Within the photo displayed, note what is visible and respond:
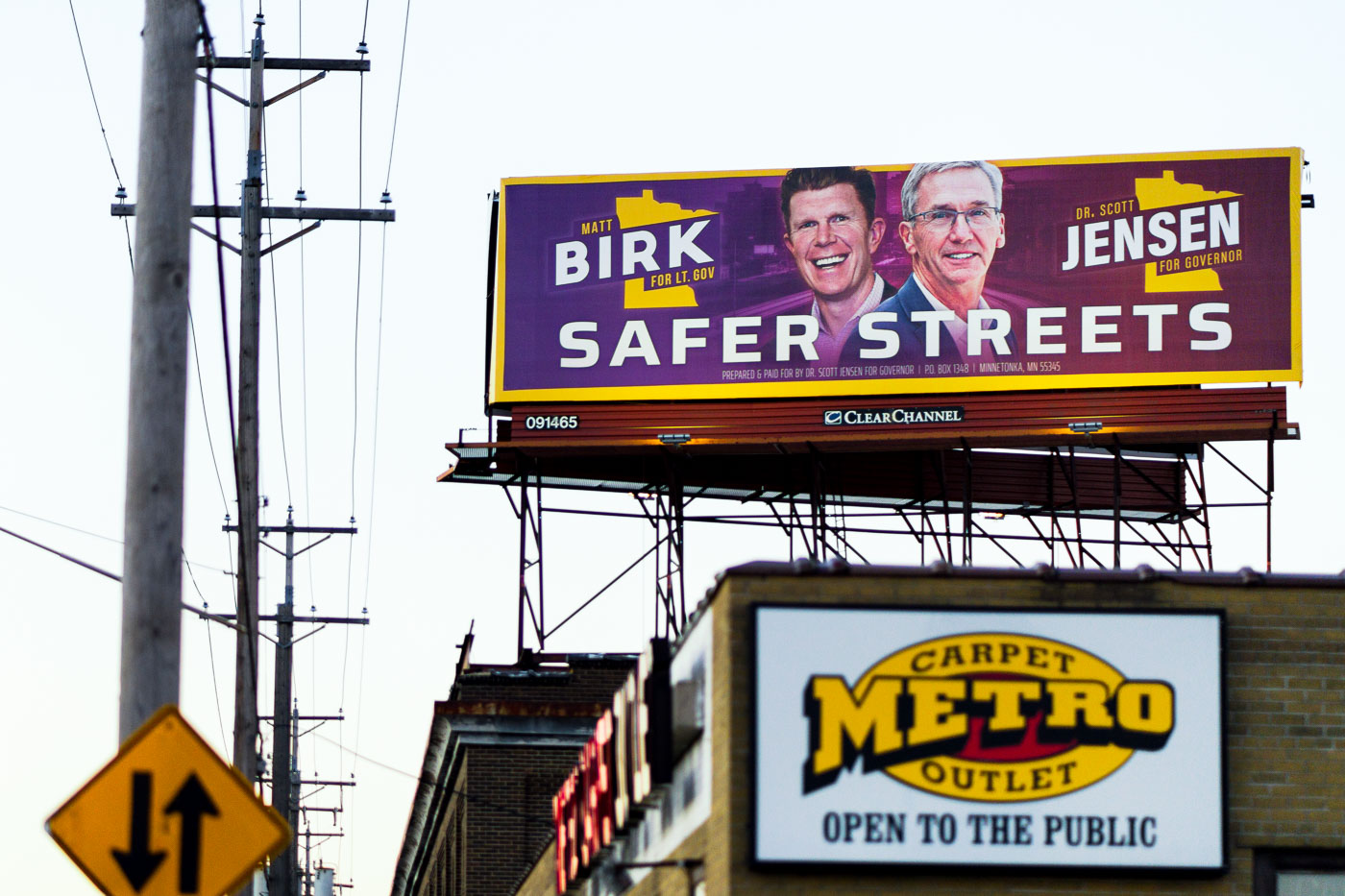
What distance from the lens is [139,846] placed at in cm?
830

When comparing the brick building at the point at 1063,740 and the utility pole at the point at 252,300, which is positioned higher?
the utility pole at the point at 252,300

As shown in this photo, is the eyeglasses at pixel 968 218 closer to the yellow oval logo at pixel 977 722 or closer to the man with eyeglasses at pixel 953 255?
the man with eyeglasses at pixel 953 255

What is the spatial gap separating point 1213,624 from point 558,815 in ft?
30.2

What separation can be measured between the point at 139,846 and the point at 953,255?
986 inches

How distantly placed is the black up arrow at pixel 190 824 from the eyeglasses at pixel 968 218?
25.0 m

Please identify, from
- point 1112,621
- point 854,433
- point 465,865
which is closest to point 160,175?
point 1112,621

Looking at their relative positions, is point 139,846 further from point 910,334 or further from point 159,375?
point 910,334

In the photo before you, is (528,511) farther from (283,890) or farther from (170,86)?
(170,86)

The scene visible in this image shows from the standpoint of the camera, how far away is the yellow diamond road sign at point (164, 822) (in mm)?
8258

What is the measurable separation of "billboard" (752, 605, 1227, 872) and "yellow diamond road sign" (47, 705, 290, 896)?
18.2 ft

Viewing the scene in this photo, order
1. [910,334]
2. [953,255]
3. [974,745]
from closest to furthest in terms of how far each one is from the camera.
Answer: [974,745]
[910,334]
[953,255]

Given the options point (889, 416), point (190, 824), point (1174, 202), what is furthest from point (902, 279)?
point (190, 824)

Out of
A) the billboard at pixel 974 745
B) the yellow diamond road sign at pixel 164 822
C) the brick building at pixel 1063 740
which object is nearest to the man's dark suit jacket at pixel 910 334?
the brick building at pixel 1063 740

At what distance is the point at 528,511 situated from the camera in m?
33.6
